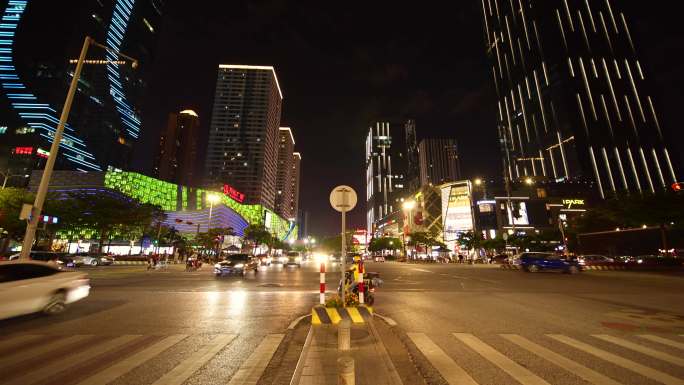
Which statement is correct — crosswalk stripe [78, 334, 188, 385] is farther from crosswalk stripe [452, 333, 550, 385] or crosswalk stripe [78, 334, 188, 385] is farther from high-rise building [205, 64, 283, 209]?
high-rise building [205, 64, 283, 209]

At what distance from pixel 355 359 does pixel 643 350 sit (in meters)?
4.97

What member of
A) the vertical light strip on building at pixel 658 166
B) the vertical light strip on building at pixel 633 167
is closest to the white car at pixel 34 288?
the vertical light strip on building at pixel 633 167

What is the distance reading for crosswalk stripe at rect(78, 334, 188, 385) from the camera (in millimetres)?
3695

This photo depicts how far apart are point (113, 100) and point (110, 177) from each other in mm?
50368

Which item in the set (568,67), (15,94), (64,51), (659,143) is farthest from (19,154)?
(659,143)

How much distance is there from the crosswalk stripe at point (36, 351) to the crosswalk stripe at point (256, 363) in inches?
132

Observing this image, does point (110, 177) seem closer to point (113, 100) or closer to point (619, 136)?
point (113, 100)

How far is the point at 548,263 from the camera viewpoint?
80.1 ft

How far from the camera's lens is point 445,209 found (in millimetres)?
101625

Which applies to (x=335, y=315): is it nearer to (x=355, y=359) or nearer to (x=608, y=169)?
(x=355, y=359)

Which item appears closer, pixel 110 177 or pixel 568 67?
pixel 110 177

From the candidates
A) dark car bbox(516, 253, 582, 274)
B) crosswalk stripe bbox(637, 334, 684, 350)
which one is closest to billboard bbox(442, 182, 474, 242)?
dark car bbox(516, 253, 582, 274)

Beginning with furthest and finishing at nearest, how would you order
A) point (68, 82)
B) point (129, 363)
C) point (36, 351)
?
point (68, 82) < point (36, 351) < point (129, 363)

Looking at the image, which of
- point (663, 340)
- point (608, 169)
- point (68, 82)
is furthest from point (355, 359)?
point (68, 82)
